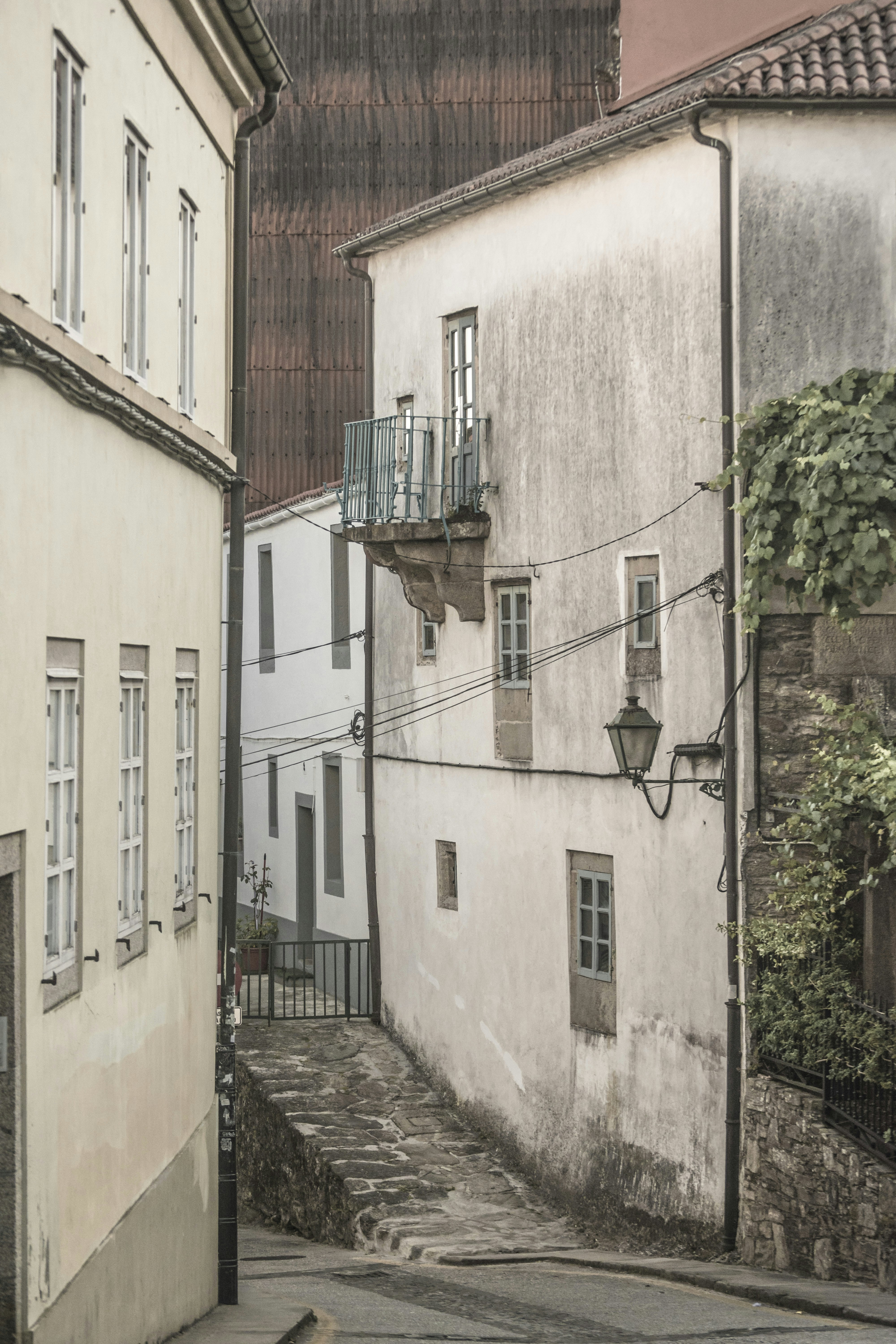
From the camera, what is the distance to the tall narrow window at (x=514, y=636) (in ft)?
57.1

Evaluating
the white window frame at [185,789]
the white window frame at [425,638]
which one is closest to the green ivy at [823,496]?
the white window frame at [185,789]

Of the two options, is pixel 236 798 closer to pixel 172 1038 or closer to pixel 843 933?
pixel 172 1038

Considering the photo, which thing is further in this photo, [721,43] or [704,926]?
[721,43]

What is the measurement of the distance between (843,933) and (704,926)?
4.88 feet

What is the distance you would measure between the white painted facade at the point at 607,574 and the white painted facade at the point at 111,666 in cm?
420

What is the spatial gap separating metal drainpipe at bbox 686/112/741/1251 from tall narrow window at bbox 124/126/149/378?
18.5 feet

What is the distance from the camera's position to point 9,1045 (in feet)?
23.1

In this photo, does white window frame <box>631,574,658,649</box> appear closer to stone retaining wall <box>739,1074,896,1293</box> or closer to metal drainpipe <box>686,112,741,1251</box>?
metal drainpipe <box>686,112,741,1251</box>

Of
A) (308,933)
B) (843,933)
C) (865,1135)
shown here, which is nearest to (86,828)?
(865,1135)

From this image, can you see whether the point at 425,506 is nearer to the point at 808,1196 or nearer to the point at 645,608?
the point at 645,608

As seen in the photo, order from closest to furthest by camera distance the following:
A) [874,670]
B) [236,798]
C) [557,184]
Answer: [236,798] < [874,670] < [557,184]

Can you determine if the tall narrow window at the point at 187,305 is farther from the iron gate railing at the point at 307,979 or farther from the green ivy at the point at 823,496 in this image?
the iron gate railing at the point at 307,979

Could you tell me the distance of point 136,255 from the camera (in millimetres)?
9711

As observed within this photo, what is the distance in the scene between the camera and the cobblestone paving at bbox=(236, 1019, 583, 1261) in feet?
51.1
